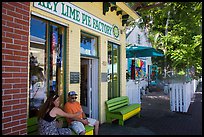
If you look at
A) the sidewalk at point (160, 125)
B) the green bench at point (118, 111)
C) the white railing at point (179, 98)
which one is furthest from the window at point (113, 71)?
the white railing at point (179, 98)

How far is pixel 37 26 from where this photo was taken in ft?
15.1

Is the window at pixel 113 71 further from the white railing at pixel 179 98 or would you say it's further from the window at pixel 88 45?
the white railing at pixel 179 98

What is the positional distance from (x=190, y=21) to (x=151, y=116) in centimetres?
453

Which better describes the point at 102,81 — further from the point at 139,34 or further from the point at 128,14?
the point at 139,34

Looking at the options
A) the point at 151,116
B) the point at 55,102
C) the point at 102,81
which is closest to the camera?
the point at 55,102

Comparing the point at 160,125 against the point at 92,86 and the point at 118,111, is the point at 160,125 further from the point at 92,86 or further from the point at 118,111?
the point at 92,86

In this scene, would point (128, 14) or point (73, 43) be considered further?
point (128, 14)

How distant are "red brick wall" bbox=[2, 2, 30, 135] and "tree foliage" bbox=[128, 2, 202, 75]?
109 inches

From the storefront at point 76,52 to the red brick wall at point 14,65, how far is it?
1.7 inches

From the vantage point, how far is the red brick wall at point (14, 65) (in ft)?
9.14

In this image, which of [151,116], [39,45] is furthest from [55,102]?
[151,116]

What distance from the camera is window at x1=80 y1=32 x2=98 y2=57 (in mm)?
6226

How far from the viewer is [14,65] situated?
2914 millimetres

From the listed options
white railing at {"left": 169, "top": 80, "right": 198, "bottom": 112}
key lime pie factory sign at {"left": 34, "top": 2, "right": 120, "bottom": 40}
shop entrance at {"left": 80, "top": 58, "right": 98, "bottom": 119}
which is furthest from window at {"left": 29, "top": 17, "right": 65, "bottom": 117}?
white railing at {"left": 169, "top": 80, "right": 198, "bottom": 112}
